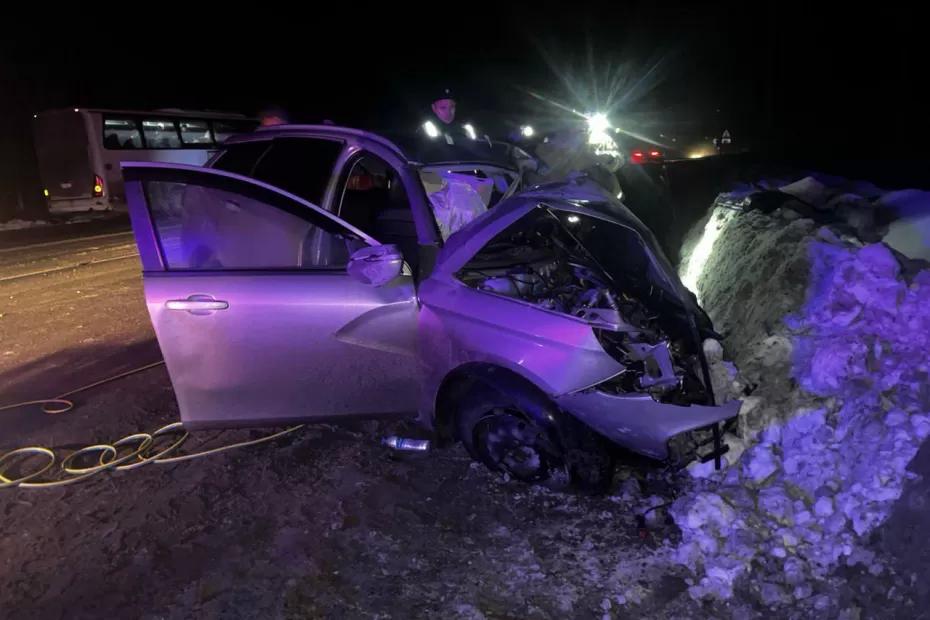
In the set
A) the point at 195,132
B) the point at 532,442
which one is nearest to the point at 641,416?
the point at 532,442

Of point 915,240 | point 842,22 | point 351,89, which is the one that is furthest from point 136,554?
point 351,89

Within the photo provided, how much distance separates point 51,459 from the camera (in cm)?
421

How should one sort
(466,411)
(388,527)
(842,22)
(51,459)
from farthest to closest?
(842,22) → (51,459) → (466,411) → (388,527)

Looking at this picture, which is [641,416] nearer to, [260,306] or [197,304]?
[260,306]

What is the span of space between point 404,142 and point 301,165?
71 cm

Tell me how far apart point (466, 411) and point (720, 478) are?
1.37 m

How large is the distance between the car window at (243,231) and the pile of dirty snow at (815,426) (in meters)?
2.36

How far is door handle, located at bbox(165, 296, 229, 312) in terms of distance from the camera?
11.7 ft

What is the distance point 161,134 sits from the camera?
765 inches

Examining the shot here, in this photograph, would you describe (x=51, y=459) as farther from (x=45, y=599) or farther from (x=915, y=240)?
(x=915, y=240)

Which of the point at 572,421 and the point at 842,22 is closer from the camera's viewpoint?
the point at 572,421

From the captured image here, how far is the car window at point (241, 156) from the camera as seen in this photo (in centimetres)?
473

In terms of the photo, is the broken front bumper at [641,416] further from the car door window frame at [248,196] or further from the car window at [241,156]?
the car window at [241,156]

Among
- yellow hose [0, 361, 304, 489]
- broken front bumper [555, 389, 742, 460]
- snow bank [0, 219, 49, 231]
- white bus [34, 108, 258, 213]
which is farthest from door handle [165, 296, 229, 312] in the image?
white bus [34, 108, 258, 213]
